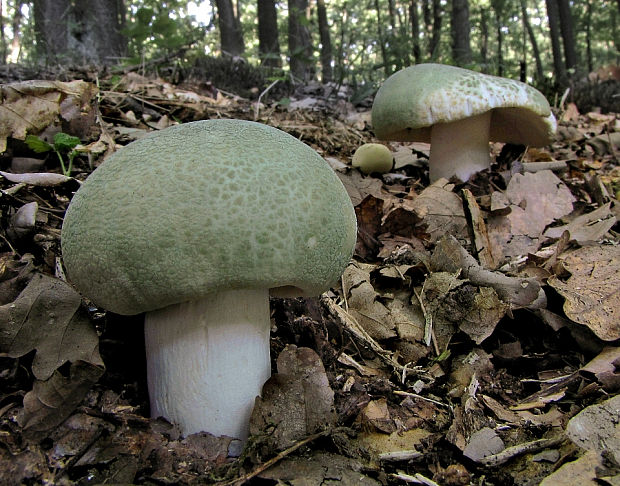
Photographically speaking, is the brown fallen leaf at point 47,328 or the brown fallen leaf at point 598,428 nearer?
the brown fallen leaf at point 598,428

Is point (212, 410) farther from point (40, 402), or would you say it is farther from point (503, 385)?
point (503, 385)

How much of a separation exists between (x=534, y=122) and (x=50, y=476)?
4.13 m

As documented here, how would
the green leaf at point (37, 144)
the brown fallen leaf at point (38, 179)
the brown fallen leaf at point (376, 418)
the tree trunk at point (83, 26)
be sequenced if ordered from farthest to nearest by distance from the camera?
the tree trunk at point (83, 26) → the green leaf at point (37, 144) → the brown fallen leaf at point (38, 179) → the brown fallen leaf at point (376, 418)

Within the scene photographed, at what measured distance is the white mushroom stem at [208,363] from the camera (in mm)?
1751

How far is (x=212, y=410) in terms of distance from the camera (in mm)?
1753

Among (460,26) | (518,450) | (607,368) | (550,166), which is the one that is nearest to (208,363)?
(518,450)

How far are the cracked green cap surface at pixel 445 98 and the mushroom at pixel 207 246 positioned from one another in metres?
2.18

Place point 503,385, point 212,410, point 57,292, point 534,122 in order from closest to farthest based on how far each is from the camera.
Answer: point 212,410 → point 57,292 → point 503,385 → point 534,122

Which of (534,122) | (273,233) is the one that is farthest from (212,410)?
(534,122)

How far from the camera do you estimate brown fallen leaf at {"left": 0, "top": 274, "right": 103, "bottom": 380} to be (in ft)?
5.73

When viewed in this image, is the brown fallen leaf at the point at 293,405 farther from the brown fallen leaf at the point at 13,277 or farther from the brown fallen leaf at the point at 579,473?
the brown fallen leaf at the point at 13,277

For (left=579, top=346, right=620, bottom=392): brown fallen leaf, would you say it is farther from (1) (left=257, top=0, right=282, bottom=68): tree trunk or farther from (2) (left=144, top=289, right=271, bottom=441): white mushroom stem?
(1) (left=257, top=0, right=282, bottom=68): tree trunk

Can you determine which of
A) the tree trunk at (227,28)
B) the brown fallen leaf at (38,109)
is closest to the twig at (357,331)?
the brown fallen leaf at (38,109)

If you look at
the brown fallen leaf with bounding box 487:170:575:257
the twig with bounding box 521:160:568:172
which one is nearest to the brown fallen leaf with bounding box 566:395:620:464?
the brown fallen leaf with bounding box 487:170:575:257
